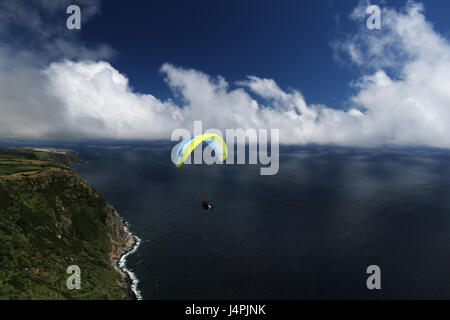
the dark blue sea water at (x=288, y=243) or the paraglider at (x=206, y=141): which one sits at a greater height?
the paraglider at (x=206, y=141)

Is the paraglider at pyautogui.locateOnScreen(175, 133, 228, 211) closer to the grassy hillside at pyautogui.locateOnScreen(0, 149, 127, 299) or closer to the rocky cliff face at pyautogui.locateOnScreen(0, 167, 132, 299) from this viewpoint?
the grassy hillside at pyautogui.locateOnScreen(0, 149, 127, 299)

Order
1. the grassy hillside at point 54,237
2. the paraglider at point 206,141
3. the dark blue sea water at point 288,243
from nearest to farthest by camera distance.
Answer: the paraglider at point 206,141 → the grassy hillside at point 54,237 → the dark blue sea water at point 288,243

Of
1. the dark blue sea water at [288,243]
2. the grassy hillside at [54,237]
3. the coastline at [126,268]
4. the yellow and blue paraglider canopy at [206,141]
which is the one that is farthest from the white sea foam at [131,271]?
the yellow and blue paraglider canopy at [206,141]

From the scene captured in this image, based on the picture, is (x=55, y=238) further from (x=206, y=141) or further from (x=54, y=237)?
(x=206, y=141)

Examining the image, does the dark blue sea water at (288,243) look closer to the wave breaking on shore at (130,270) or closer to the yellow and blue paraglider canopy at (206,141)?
the wave breaking on shore at (130,270)

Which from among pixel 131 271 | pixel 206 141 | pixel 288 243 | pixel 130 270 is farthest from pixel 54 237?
pixel 288 243

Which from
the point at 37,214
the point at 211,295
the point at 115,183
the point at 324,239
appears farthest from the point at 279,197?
the point at 115,183

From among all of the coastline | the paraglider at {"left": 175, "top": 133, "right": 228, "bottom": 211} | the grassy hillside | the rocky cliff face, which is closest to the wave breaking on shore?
the coastline
